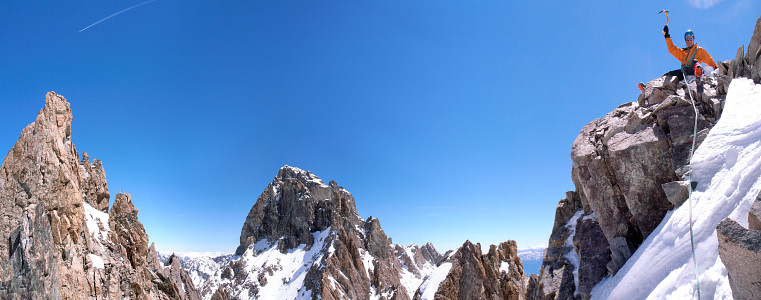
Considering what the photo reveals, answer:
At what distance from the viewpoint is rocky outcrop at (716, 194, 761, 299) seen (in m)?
6.18

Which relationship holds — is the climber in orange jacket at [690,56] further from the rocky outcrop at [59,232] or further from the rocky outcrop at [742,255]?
the rocky outcrop at [59,232]

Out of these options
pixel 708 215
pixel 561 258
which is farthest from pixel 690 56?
pixel 561 258

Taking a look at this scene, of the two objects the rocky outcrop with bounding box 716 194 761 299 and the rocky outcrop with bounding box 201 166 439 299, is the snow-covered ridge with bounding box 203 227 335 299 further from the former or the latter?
the rocky outcrop with bounding box 716 194 761 299

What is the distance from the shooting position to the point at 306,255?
117188 mm

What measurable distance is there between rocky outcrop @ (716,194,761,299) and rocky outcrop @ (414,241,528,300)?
36.3 m

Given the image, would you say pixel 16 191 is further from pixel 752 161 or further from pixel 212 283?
pixel 212 283

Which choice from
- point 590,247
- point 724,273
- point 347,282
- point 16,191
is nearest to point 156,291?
point 16,191

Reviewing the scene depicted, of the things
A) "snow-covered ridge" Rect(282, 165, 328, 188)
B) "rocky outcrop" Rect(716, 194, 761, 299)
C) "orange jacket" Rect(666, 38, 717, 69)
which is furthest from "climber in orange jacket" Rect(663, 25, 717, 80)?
"snow-covered ridge" Rect(282, 165, 328, 188)

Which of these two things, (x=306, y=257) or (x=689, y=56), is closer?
(x=689, y=56)

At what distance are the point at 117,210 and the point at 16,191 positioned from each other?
11132 mm

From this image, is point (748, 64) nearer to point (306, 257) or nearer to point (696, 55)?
point (696, 55)

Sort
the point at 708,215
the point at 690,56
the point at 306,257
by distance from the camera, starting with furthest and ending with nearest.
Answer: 1. the point at 306,257
2. the point at 690,56
3. the point at 708,215

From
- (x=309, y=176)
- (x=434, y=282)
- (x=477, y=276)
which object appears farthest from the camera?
(x=309, y=176)

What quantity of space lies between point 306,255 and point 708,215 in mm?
120314
